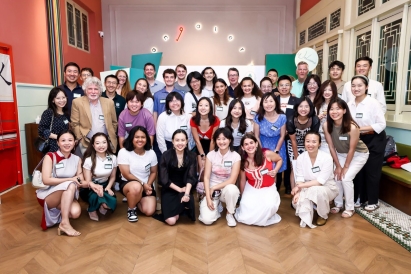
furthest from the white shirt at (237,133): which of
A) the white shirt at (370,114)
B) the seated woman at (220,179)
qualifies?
the white shirt at (370,114)

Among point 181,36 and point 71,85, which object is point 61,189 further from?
point 181,36

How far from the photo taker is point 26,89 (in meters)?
4.53

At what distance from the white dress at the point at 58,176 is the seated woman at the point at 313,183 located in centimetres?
221

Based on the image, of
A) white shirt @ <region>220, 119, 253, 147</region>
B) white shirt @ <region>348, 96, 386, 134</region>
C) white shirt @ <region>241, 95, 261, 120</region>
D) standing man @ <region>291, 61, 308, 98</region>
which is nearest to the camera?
white shirt @ <region>348, 96, 386, 134</region>

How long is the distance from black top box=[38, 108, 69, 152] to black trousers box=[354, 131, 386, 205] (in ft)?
11.0

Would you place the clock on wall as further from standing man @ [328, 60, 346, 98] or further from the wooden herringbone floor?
the wooden herringbone floor

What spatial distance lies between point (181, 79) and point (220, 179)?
173 cm

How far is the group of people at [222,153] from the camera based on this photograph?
2949mm

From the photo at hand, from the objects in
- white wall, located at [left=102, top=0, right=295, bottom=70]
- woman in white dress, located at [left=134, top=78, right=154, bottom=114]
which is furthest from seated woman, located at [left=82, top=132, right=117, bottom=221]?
white wall, located at [left=102, top=0, right=295, bottom=70]

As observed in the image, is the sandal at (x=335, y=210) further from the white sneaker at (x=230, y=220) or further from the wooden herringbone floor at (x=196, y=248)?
the white sneaker at (x=230, y=220)

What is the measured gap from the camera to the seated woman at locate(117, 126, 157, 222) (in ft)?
10.0

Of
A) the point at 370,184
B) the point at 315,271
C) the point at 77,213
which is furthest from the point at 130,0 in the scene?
the point at 315,271

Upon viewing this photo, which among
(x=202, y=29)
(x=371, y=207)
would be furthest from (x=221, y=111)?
(x=202, y=29)

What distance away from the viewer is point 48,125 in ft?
11.2
